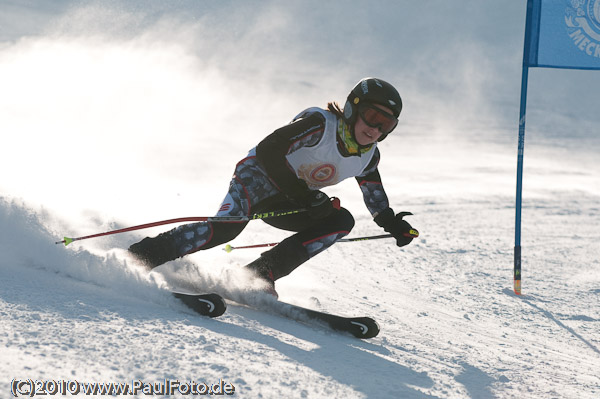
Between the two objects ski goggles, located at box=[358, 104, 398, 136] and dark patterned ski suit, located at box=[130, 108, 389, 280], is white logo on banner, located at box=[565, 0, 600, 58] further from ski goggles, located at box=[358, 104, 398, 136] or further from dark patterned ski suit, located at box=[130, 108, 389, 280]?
ski goggles, located at box=[358, 104, 398, 136]

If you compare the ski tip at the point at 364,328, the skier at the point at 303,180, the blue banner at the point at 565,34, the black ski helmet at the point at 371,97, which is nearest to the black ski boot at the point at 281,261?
the skier at the point at 303,180

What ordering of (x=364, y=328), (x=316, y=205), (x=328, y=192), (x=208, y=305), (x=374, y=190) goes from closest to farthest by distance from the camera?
(x=208, y=305) < (x=364, y=328) < (x=316, y=205) < (x=374, y=190) < (x=328, y=192)

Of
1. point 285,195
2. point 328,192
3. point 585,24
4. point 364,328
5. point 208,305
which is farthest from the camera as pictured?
point 328,192

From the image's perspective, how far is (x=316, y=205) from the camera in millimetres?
3213

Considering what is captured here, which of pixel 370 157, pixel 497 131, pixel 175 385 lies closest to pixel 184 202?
pixel 370 157

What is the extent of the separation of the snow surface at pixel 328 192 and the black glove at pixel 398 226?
47 centimetres

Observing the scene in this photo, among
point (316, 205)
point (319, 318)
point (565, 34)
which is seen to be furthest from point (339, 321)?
point (565, 34)

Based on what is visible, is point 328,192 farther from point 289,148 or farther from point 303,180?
point 289,148

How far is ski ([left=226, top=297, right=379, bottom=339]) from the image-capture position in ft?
9.68

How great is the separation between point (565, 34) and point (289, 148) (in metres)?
3.17

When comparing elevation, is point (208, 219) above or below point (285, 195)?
below

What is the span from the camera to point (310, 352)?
8.27ft

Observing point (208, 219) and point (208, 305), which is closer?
point (208, 305)

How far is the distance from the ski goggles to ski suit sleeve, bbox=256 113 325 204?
0.78 ft
